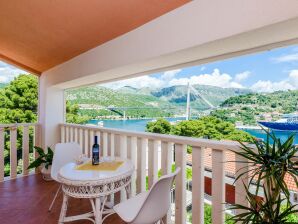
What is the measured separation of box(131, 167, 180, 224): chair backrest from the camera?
134cm

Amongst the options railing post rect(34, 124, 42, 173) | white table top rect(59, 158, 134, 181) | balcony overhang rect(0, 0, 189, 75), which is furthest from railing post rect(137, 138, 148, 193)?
railing post rect(34, 124, 42, 173)

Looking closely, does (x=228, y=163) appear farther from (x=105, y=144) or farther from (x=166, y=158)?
(x=105, y=144)

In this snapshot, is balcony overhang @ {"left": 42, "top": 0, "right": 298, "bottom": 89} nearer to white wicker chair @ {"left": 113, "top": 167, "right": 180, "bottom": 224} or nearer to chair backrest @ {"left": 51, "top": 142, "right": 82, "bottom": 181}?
white wicker chair @ {"left": 113, "top": 167, "right": 180, "bottom": 224}

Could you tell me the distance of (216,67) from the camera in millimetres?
1859

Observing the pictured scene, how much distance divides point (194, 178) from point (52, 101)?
3594mm

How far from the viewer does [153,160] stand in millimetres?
2180

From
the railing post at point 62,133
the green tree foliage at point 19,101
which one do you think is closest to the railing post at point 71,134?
the railing post at point 62,133

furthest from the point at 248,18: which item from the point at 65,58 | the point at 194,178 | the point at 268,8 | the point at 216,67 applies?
the point at 65,58

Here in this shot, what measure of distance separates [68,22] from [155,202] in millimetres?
2029

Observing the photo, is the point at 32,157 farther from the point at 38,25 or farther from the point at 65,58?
the point at 38,25

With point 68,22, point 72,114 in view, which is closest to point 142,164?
point 68,22

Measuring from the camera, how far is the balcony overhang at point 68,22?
179 cm

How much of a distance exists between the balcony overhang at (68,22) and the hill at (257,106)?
0.88 meters

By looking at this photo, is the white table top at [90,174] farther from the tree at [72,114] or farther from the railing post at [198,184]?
the tree at [72,114]
